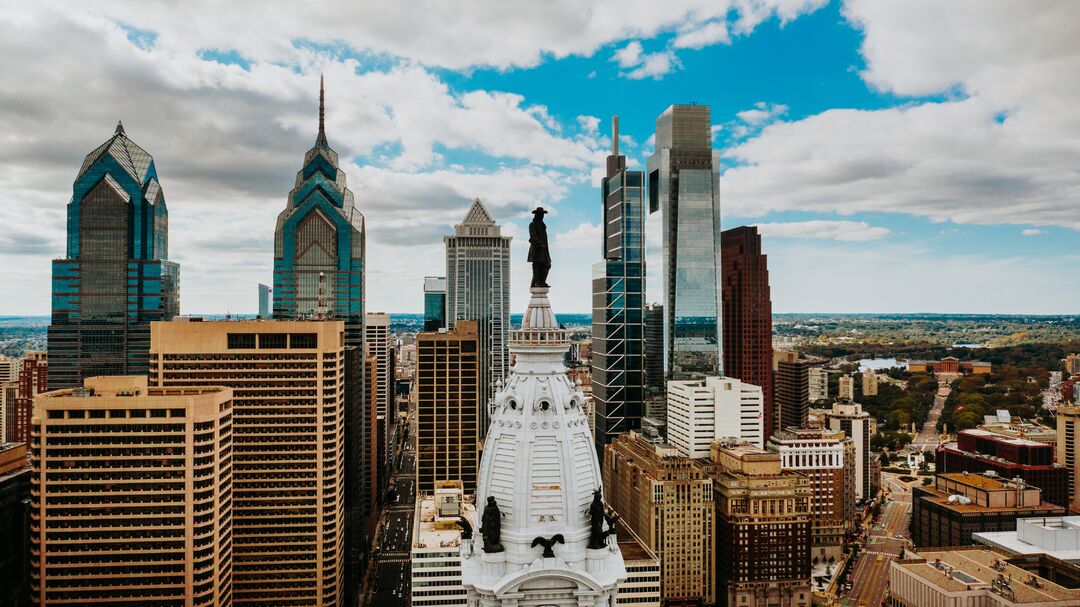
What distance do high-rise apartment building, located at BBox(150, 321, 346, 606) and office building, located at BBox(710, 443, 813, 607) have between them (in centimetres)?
5046

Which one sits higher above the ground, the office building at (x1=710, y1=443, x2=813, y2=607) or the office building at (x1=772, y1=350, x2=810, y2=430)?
the office building at (x1=772, y1=350, x2=810, y2=430)

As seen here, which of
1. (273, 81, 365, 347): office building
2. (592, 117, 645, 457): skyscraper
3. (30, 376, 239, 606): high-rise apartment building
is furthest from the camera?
(592, 117, 645, 457): skyscraper

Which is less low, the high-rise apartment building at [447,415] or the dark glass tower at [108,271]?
the dark glass tower at [108,271]

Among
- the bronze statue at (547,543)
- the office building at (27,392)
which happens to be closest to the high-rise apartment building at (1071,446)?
the bronze statue at (547,543)

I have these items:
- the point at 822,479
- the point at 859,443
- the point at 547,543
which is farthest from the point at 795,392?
the point at 547,543

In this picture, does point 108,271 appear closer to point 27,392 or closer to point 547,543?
point 27,392

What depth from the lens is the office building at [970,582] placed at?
75.6m

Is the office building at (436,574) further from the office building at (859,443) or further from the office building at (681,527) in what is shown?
the office building at (859,443)

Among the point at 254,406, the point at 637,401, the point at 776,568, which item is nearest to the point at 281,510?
the point at 254,406

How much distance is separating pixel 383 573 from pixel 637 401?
77.3 metres

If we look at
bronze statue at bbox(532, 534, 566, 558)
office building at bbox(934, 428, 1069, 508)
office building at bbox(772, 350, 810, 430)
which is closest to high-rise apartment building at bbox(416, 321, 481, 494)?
office building at bbox(772, 350, 810, 430)

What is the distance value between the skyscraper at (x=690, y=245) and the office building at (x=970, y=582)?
85.9m

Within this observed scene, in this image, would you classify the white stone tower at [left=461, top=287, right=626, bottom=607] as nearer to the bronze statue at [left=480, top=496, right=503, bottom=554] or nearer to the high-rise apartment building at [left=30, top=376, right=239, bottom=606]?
the bronze statue at [left=480, top=496, right=503, bottom=554]

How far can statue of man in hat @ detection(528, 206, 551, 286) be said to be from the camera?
32.6 meters
